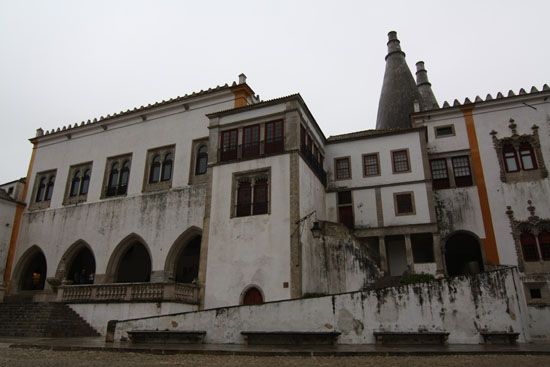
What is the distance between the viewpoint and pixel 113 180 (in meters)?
27.1

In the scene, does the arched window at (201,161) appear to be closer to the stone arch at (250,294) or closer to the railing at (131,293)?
the railing at (131,293)

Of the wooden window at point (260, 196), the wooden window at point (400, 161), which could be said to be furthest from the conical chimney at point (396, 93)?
the wooden window at point (260, 196)

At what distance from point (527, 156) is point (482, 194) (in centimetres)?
333

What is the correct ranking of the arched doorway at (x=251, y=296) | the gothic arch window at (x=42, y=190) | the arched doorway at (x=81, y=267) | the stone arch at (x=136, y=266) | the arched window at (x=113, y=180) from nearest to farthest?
the arched doorway at (x=251, y=296), the arched window at (x=113, y=180), the arched doorway at (x=81, y=267), the stone arch at (x=136, y=266), the gothic arch window at (x=42, y=190)

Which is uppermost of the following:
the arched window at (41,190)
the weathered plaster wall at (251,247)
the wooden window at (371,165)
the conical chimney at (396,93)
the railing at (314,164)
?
the conical chimney at (396,93)

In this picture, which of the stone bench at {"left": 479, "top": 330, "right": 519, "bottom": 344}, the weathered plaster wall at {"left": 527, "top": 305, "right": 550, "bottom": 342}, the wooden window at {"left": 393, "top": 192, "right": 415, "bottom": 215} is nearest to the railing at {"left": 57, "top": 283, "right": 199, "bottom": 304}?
the wooden window at {"left": 393, "top": 192, "right": 415, "bottom": 215}

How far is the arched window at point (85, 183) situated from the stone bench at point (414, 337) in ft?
75.4

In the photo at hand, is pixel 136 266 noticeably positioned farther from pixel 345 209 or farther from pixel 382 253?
pixel 382 253

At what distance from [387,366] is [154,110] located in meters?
23.3

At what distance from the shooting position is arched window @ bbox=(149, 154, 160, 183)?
25.6 meters

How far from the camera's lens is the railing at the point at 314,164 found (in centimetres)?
2123

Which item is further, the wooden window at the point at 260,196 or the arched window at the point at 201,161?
the arched window at the point at 201,161

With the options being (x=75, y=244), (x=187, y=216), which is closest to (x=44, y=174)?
(x=75, y=244)

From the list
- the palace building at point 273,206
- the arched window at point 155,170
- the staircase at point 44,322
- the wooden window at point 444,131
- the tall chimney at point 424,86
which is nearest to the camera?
the staircase at point 44,322
